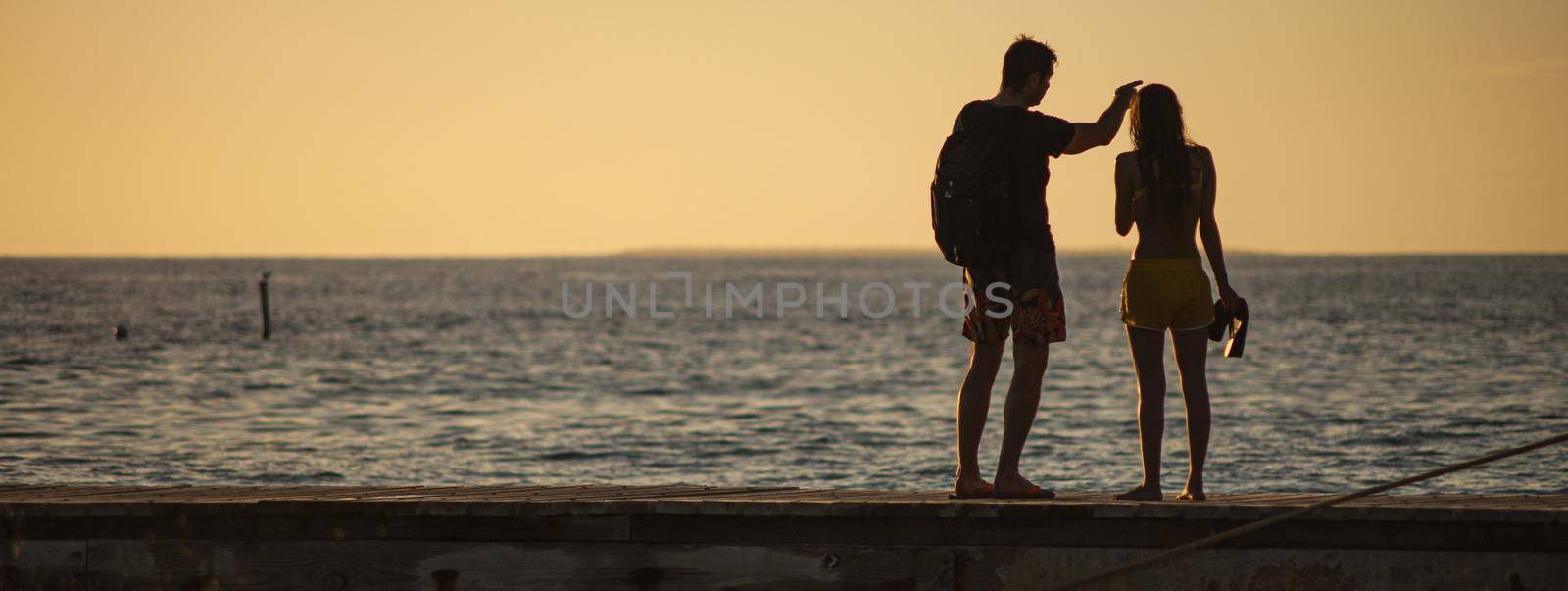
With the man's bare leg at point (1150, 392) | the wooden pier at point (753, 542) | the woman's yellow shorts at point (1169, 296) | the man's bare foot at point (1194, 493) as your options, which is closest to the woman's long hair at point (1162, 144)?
the woman's yellow shorts at point (1169, 296)

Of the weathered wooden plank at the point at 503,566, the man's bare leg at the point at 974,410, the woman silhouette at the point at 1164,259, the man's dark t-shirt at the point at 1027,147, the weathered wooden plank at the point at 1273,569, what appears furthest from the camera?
the man's bare leg at the point at 974,410

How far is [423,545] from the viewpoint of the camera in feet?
18.1

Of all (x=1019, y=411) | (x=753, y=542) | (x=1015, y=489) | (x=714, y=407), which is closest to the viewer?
(x=753, y=542)

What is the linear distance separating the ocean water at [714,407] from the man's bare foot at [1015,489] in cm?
1048

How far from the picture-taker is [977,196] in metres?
5.56

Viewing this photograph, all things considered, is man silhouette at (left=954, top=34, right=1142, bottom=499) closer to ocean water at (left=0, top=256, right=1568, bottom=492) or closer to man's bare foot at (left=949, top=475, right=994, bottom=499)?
man's bare foot at (left=949, top=475, right=994, bottom=499)

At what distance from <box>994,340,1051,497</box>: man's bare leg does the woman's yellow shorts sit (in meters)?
0.40

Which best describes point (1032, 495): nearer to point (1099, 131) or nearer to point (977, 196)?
point (977, 196)

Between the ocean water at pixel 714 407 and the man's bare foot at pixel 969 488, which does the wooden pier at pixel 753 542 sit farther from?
→ the ocean water at pixel 714 407

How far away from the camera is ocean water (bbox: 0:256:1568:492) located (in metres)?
17.9

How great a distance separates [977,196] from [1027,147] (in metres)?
0.26

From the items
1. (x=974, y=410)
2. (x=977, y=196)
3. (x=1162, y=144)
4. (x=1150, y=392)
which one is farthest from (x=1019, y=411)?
(x=1162, y=144)

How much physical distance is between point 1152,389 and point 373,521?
3.02 metres

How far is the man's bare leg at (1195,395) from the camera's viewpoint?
5777mm
